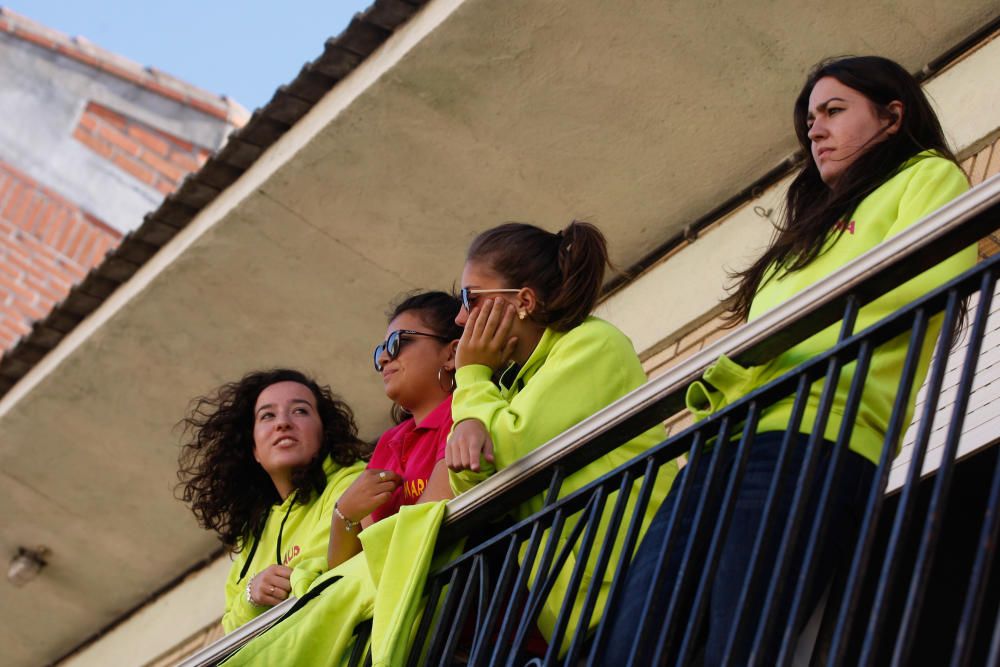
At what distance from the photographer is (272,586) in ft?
16.0

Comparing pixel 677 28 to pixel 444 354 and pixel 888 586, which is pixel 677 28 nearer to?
pixel 444 354

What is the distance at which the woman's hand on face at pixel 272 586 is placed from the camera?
488 cm

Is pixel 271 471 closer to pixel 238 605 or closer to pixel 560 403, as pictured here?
pixel 238 605

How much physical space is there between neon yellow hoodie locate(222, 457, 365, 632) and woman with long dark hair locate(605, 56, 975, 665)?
5.26 ft

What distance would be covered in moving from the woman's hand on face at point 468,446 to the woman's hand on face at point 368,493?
0.60 metres

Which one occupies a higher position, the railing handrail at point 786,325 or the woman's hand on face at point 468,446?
the railing handrail at point 786,325

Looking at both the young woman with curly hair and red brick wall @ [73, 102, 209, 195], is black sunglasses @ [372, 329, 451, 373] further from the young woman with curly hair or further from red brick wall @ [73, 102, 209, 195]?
red brick wall @ [73, 102, 209, 195]

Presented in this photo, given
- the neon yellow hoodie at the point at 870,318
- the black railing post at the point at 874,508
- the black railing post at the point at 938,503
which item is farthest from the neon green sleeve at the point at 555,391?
the black railing post at the point at 938,503

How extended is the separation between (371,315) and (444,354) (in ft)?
9.29

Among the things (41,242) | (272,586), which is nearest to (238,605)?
(272,586)

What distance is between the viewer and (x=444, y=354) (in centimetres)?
484

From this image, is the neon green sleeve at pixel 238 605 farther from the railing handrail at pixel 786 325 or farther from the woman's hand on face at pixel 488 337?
the railing handrail at pixel 786 325

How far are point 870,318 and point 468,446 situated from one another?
92 cm

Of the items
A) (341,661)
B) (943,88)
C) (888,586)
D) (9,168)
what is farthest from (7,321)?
(888,586)
